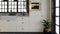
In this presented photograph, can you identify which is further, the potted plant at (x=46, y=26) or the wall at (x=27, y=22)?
the wall at (x=27, y=22)

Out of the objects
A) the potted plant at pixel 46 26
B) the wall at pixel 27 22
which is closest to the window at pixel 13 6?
the wall at pixel 27 22

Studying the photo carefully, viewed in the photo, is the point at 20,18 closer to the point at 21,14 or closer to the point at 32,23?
the point at 21,14

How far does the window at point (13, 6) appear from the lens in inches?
247

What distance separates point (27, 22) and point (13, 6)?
Result: 1008mm

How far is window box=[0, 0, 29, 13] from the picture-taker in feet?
20.6

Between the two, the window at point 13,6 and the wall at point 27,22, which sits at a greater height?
the window at point 13,6

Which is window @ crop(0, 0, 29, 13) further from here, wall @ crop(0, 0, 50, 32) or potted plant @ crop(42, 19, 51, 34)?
potted plant @ crop(42, 19, 51, 34)

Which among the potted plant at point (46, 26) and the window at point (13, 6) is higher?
the window at point (13, 6)

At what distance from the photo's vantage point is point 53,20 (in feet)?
16.4

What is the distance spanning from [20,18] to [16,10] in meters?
0.42

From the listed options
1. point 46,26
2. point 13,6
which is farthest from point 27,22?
point 13,6

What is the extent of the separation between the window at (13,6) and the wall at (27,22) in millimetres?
309

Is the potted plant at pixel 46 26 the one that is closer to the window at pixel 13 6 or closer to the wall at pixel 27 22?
the wall at pixel 27 22

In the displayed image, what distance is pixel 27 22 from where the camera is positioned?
618 centimetres
